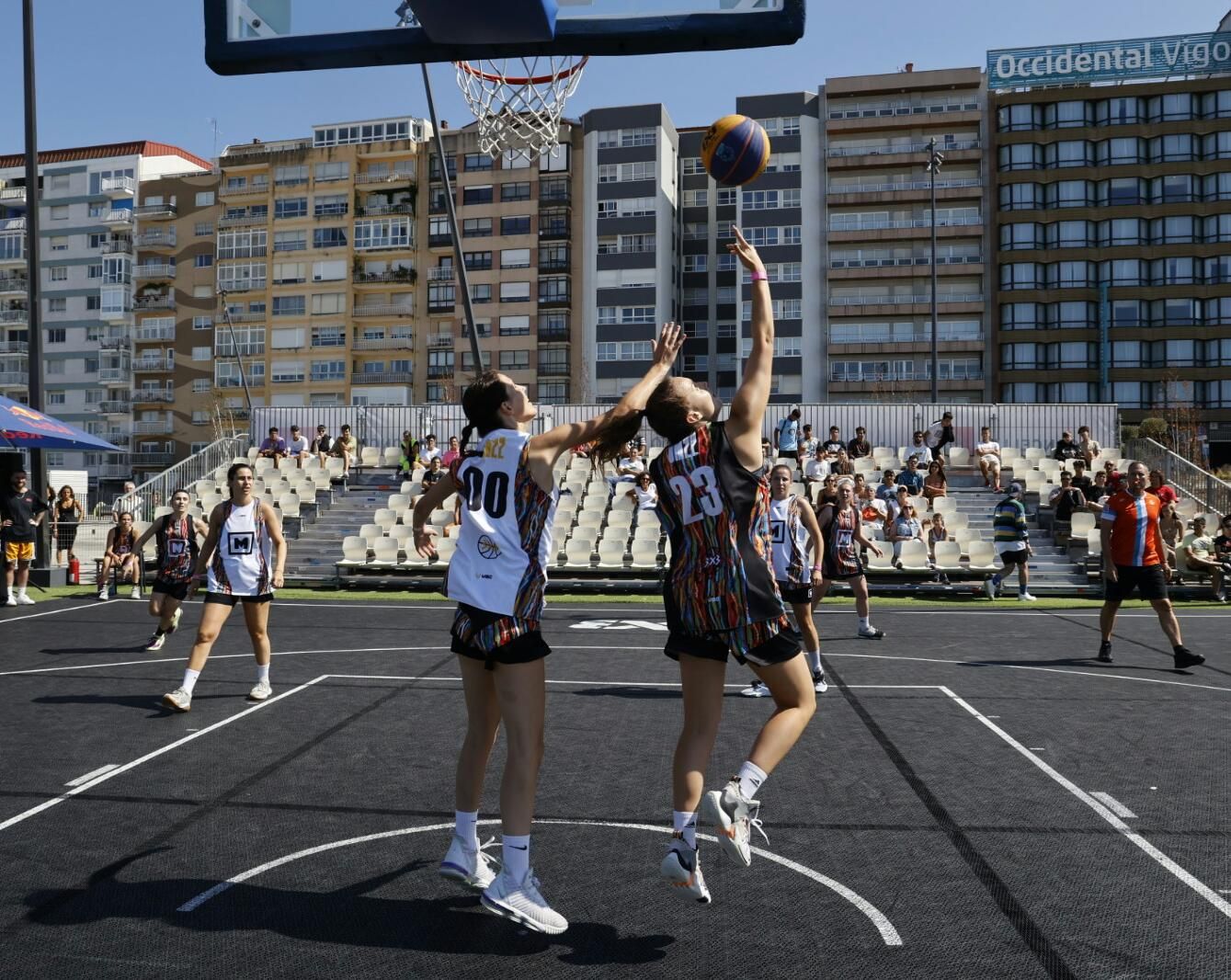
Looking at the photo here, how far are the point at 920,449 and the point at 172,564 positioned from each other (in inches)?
734

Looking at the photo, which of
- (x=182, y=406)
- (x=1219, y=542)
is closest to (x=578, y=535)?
(x=1219, y=542)

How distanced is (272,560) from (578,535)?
41.2ft

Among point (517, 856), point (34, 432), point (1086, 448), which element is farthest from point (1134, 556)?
point (1086, 448)

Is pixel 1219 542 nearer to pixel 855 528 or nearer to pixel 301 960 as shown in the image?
pixel 855 528

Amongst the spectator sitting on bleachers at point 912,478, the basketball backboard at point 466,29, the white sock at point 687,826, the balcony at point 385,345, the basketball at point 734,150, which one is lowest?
the white sock at point 687,826

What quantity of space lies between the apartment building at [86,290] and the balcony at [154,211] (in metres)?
0.73

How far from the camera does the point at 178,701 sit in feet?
27.0

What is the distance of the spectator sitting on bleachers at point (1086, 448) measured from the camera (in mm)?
24594

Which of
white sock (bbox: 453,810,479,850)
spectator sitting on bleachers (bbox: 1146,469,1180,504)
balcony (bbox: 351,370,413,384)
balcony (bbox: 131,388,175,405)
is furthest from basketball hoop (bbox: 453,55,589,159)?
balcony (bbox: 131,388,175,405)

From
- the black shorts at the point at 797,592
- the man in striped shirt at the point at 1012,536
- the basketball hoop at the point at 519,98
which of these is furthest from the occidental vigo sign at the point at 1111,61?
the black shorts at the point at 797,592

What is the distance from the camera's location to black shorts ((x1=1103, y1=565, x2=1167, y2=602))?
1077 centimetres

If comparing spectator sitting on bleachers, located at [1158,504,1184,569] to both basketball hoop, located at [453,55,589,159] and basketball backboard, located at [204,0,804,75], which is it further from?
basketball backboard, located at [204,0,804,75]

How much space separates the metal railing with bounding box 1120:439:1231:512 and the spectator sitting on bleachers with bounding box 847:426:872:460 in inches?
235

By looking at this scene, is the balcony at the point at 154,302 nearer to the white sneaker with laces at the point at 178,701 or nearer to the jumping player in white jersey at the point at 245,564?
the jumping player in white jersey at the point at 245,564
